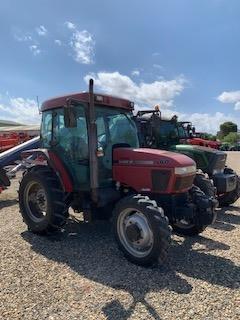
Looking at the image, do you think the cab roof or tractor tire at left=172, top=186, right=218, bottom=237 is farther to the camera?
the cab roof

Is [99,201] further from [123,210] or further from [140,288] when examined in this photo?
[140,288]

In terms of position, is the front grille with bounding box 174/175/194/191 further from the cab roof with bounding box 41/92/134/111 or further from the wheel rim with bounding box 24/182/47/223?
the wheel rim with bounding box 24/182/47/223

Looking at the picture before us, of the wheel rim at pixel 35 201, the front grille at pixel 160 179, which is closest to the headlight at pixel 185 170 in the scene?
the front grille at pixel 160 179

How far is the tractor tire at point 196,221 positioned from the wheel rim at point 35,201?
7.62ft

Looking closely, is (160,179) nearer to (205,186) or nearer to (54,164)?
(54,164)

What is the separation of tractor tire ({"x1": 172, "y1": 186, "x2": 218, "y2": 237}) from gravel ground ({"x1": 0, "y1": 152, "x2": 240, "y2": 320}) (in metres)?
0.15

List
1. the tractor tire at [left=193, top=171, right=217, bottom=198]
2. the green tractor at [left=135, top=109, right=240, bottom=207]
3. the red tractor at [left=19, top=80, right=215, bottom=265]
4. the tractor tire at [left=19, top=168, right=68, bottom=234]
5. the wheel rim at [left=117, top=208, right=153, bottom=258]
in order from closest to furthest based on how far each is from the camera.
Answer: the wheel rim at [left=117, top=208, right=153, bottom=258] < the red tractor at [left=19, top=80, right=215, bottom=265] < the tractor tire at [left=19, top=168, right=68, bottom=234] < the tractor tire at [left=193, top=171, right=217, bottom=198] < the green tractor at [left=135, top=109, right=240, bottom=207]

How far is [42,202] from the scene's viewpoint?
22.3 ft

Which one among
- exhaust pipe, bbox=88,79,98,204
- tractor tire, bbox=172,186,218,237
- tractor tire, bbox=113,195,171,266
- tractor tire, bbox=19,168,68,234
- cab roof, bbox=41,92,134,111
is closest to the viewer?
tractor tire, bbox=113,195,171,266

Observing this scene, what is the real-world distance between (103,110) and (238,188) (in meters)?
4.75

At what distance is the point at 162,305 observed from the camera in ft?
13.7

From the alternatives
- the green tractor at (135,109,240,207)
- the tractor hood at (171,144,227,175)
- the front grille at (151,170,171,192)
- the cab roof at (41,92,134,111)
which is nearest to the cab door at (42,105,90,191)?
the cab roof at (41,92,134,111)

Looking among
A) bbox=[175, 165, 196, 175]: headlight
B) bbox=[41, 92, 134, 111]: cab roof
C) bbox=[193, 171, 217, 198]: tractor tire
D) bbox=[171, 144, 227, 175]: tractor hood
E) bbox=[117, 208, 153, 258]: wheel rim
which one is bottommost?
bbox=[117, 208, 153, 258]: wheel rim

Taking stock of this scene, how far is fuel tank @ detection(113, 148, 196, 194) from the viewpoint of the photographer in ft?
18.5
